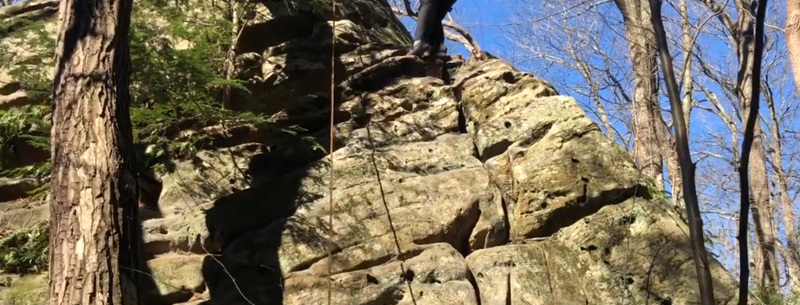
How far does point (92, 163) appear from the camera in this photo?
15.6ft

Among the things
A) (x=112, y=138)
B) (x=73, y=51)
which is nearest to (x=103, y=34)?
(x=73, y=51)

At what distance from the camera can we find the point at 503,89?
755 cm

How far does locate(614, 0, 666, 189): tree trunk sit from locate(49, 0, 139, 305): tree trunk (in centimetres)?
752

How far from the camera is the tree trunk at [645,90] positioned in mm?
11039

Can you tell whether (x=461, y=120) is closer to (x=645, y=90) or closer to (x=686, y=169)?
(x=645, y=90)

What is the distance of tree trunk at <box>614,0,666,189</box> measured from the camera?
36.2 feet

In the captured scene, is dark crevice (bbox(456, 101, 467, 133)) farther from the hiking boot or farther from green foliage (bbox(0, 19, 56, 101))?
green foliage (bbox(0, 19, 56, 101))

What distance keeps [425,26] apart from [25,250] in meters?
4.25

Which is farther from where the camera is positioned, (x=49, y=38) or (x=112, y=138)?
(x=49, y=38)

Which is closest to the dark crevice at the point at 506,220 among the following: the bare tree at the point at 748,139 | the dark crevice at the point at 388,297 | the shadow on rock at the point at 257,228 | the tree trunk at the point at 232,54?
the dark crevice at the point at 388,297

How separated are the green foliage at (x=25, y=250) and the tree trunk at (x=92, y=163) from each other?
1935 mm

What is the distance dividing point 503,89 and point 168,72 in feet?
10.2

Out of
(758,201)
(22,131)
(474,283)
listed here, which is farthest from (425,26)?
(758,201)

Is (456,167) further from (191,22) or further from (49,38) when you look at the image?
(49,38)
